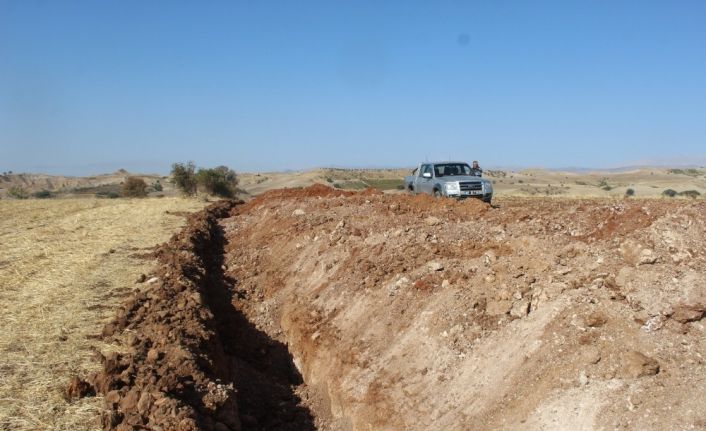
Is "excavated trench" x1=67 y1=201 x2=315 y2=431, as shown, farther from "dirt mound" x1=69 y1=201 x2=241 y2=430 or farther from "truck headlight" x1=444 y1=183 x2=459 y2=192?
"truck headlight" x1=444 y1=183 x2=459 y2=192

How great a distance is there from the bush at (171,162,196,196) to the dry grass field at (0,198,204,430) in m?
15.7

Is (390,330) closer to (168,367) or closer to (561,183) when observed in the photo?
(168,367)

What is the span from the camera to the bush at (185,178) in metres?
35.1

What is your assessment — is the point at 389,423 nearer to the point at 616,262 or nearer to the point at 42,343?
the point at 616,262

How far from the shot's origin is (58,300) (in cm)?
851

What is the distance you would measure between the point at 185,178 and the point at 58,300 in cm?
2788

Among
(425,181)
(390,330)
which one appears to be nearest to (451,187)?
(425,181)

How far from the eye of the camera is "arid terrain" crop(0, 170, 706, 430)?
5211 mm

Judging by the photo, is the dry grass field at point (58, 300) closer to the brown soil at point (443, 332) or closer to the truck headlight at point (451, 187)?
the brown soil at point (443, 332)

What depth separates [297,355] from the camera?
9.05 m

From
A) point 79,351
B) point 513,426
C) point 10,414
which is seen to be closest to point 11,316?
point 79,351

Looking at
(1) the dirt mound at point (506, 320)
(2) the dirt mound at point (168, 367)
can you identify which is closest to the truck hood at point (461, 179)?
(1) the dirt mound at point (506, 320)

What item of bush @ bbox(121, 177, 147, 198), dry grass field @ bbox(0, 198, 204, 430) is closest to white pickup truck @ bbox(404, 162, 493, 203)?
dry grass field @ bbox(0, 198, 204, 430)

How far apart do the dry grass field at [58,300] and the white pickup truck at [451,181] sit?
27.3 feet
